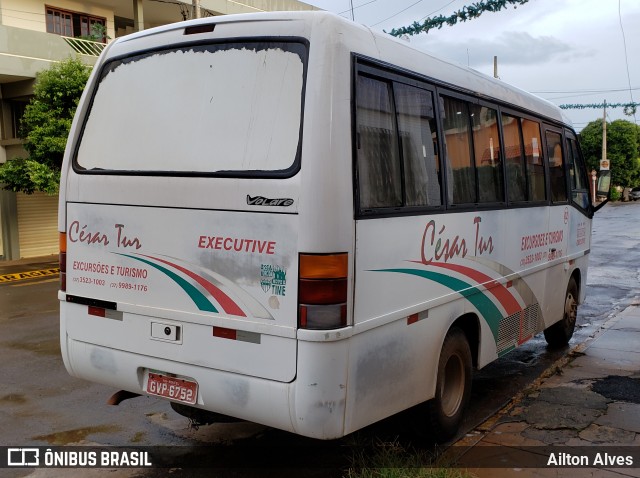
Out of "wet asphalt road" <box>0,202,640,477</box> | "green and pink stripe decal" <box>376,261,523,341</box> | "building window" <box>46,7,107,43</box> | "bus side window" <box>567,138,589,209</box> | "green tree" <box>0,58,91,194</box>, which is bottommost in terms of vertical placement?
A: "wet asphalt road" <box>0,202,640,477</box>

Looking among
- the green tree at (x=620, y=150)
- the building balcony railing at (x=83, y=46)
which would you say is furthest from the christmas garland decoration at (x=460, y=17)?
the green tree at (x=620, y=150)

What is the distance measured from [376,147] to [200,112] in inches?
43.0

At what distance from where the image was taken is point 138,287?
4.02m

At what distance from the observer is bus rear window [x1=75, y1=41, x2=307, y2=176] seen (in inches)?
140

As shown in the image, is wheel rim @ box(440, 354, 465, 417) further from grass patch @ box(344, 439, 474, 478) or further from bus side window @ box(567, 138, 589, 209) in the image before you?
bus side window @ box(567, 138, 589, 209)

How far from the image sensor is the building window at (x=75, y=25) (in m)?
19.2

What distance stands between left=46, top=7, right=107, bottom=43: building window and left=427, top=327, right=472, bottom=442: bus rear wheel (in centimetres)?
1766

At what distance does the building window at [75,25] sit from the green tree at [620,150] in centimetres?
4681

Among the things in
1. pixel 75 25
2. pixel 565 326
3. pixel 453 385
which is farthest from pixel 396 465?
pixel 75 25

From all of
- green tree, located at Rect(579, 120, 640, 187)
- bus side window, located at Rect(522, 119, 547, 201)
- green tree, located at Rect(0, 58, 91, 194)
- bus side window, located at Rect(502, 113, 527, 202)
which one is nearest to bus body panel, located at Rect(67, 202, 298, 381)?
bus side window, located at Rect(502, 113, 527, 202)

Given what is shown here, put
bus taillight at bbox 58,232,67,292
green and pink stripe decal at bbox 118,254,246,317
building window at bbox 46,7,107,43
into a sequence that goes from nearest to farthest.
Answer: green and pink stripe decal at bbox 118,254,246,317 → bus taillight at bbox 58,232,67,292 → building window at bbox 46,7,107,43

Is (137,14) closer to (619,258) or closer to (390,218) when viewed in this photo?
(619,258)

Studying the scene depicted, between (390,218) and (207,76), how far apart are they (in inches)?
55.8

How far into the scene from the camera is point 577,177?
24.9 ft
